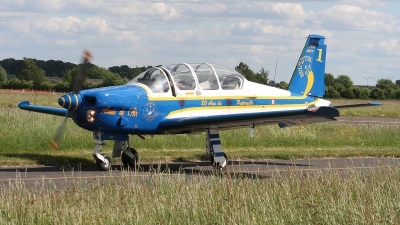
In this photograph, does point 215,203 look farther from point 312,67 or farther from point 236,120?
point 312,67

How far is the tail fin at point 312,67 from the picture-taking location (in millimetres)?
18578

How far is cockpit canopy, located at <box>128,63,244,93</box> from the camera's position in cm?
1438

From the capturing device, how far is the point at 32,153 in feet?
54.4

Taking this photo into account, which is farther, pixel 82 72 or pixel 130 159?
pixel 130 159

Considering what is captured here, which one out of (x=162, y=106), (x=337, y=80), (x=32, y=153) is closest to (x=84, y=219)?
(x=162, y=106)

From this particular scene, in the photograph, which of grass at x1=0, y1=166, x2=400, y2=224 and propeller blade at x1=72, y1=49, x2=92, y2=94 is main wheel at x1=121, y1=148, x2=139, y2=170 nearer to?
propeller blade at x1=72, y1=49, x2=92, y2=94

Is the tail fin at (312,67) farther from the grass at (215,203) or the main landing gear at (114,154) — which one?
the grass at (215,203)

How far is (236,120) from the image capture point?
45.8 ft

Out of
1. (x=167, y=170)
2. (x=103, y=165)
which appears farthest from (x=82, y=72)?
(x=167, y=170)

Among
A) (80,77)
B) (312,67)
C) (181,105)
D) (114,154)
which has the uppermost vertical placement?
(312,67)

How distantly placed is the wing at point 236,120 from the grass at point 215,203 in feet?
12.4

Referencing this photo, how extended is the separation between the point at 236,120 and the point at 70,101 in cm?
342

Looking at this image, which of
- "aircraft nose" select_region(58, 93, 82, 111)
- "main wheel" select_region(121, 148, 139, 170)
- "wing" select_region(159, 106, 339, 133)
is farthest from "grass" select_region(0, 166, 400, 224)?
"main wheel" select_region(121, 148, 139, 170)

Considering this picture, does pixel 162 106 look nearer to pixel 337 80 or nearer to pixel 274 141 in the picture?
pixel 274 141
